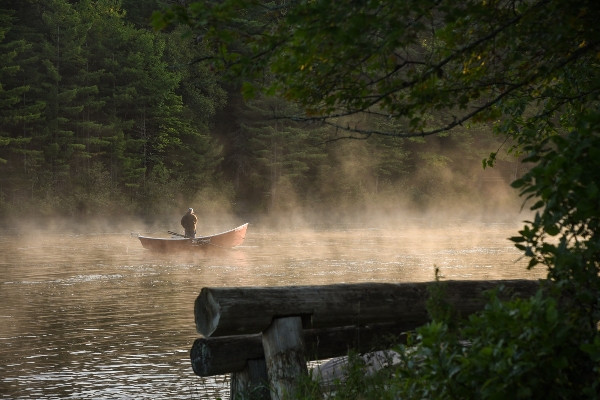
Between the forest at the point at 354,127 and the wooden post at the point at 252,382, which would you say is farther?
the wooden post at the point at 252,382


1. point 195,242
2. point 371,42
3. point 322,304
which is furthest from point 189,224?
point 371,42

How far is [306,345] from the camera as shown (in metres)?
6.57

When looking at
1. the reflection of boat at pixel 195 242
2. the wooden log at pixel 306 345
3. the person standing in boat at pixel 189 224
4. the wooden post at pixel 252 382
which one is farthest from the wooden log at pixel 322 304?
the person standing in boat at pixel 189 224

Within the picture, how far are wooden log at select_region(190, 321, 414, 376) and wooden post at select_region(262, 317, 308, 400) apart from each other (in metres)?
0.17

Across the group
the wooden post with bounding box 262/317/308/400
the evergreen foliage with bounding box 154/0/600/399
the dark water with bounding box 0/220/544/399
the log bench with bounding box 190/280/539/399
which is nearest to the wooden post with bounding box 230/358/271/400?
the log bench with bounding box 190/280/539/399

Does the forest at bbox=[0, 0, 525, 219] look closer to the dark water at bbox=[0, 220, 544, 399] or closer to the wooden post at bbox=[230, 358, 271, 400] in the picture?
the dark water at bbox=[0, 220, 544, 399]

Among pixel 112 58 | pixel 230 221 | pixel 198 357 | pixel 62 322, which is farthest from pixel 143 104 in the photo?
pixel 198 357

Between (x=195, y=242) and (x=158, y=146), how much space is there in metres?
28.5

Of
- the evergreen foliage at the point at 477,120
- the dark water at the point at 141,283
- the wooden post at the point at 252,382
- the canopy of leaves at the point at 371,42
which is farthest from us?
the dark water at the point at 141,283

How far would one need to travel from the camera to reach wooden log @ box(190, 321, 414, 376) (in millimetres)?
6234

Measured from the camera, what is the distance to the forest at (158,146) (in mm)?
51844

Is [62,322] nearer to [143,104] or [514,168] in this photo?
[143,104]

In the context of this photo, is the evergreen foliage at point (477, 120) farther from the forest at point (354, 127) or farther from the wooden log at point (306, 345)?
the wooden log at point (306, 345)

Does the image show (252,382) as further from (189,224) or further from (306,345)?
(189,224)
